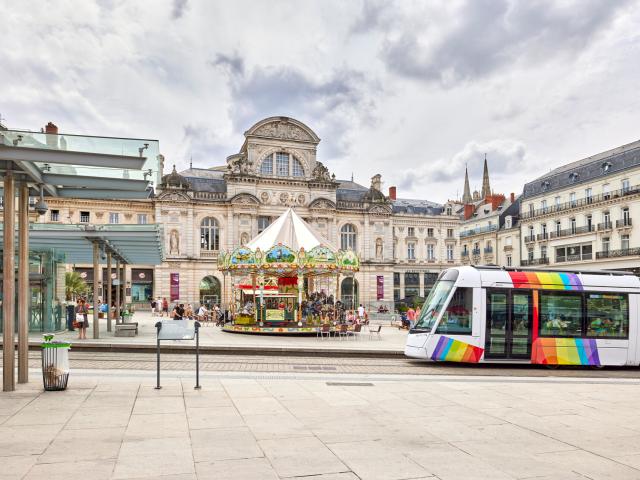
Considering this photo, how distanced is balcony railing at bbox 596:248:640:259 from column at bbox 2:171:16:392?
45578 mm

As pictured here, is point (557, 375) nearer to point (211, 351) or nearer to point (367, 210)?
point (211, 351)

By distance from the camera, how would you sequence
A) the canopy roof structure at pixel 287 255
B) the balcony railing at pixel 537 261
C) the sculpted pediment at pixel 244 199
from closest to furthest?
the canopy roof structure at pixel 287 255
the sculpted pediment at pixel 244 199
the balcony railing at pixel 537 261

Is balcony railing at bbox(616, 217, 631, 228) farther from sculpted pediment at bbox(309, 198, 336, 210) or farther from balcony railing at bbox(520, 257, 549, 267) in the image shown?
sculpted pediment at bbox(309, 198, 336, 210)

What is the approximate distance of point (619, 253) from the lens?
45719 millimetres

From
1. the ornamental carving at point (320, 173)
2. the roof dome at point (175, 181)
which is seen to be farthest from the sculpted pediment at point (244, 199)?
the ornamental carving at point (320, 173)

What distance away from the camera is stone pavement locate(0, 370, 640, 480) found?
6.01 metres

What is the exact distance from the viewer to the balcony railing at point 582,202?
1785 inches

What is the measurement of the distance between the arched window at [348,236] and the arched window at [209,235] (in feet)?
43.0

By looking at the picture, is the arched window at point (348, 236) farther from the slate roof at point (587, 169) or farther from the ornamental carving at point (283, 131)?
the slate roof at point (587, 169)

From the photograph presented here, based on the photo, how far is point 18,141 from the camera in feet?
31.5

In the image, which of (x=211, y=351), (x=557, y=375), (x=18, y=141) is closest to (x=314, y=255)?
(x=211, y=351)

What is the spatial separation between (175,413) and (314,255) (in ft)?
59.9

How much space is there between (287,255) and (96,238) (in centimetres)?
851

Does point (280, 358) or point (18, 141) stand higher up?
point (18, 141)
